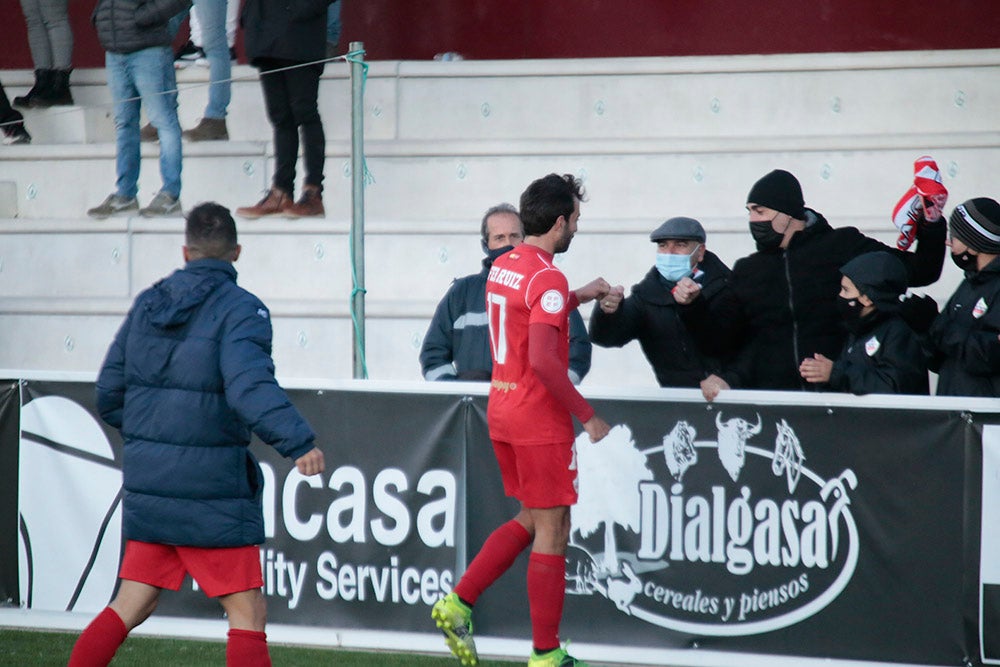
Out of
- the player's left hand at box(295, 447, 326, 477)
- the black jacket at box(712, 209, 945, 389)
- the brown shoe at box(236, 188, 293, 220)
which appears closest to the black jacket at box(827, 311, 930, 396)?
the black jacket at box(712, 209, 945, 389)

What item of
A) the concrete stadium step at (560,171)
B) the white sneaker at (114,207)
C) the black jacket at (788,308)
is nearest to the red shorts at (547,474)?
the black jacket at (788,308)

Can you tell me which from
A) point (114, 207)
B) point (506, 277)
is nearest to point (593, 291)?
point (506, 277)

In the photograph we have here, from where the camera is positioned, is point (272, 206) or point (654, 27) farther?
point (654, 27)

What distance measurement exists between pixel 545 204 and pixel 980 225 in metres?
1.82

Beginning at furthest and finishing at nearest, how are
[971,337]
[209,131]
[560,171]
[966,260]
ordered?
[209,131] → [560,171] → [966,260] → [971,337]

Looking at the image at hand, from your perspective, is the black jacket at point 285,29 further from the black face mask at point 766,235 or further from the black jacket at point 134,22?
the black face mask at point 766,235

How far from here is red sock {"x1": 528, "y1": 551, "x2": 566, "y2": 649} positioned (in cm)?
464

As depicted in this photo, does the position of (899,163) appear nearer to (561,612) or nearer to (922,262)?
(922,262)

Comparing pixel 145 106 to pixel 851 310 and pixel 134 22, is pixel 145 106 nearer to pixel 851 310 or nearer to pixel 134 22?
pixel 134 22

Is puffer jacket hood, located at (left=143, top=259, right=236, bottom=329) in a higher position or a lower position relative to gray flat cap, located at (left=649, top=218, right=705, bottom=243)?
lower

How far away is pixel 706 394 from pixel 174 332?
6.91ft

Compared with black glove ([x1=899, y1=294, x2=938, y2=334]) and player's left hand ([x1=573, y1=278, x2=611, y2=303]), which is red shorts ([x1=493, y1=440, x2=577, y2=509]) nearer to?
player's left hand ([x1=573, y1=278, x2=611, y2=303])

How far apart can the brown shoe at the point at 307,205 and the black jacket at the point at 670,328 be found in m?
3.03

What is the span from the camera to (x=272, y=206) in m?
7.93
